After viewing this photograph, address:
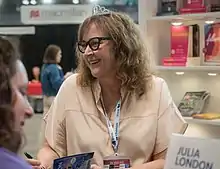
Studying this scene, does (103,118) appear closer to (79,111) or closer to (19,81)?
(79,111)

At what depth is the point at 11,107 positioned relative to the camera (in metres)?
1.18

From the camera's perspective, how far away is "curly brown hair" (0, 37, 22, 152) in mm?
1161

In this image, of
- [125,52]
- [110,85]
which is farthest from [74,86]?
[125,52]

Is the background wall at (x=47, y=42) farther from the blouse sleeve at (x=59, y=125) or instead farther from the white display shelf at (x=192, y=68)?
the blouse sleeve at (x=59, y=125)

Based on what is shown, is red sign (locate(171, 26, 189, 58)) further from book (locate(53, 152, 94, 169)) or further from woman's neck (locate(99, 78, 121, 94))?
book (locate(53, 152, 94, 169))

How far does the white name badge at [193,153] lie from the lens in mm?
1953

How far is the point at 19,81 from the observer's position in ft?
4.06

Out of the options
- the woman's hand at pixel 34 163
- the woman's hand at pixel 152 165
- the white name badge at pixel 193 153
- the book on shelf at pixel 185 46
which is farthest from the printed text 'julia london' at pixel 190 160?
the book on shelf at pixel 185 46

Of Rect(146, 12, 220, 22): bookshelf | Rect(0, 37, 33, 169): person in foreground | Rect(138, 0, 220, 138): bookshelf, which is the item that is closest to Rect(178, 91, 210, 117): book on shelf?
Rect(138, 0, 220, 138): bookshelf

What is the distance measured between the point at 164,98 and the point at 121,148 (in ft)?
1.15

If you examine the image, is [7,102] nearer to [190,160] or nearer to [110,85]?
[190,160]

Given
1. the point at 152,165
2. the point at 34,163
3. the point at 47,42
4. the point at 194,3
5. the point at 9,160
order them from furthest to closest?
the point at 47,42 → the point at 194,3 → the point at 152,165 → the point at 34,163 → the point at 9,160

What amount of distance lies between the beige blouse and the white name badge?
0.31 m

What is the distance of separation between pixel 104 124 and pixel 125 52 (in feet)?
1.24
